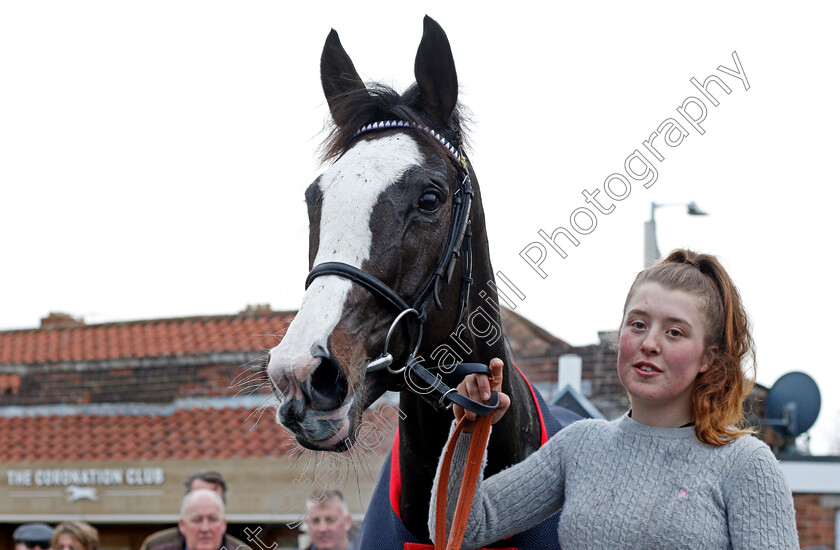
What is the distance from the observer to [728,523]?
1896 millimetres

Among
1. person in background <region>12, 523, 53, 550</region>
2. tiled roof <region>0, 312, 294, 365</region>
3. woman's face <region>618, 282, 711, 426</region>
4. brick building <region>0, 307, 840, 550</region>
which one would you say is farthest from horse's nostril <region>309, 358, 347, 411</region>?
tiled roof <region>0, 312, 294, 365</region>

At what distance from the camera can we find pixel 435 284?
2357mm

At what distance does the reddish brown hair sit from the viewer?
6.53 ft

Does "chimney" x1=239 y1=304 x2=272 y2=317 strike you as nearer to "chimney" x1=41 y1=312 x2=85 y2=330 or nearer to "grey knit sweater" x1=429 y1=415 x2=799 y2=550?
"chimney" x1=41 y1=312 x2=85 y2=330

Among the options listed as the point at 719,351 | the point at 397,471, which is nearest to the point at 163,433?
the point at 397,471

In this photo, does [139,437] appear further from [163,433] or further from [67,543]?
[67,543]

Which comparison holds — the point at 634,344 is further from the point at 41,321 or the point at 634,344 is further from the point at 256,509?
the point at 41,321

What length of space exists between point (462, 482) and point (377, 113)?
3.86 ft

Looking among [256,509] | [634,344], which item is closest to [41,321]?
[256,509]

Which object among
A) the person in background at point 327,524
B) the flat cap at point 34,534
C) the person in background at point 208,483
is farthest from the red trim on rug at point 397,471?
the flat cap at point 34,534

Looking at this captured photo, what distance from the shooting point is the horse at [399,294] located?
2021mm

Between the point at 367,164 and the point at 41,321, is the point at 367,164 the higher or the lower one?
the lower one

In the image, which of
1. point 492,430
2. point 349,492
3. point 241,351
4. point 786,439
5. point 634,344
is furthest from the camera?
point 241,351

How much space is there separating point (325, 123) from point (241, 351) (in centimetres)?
880
